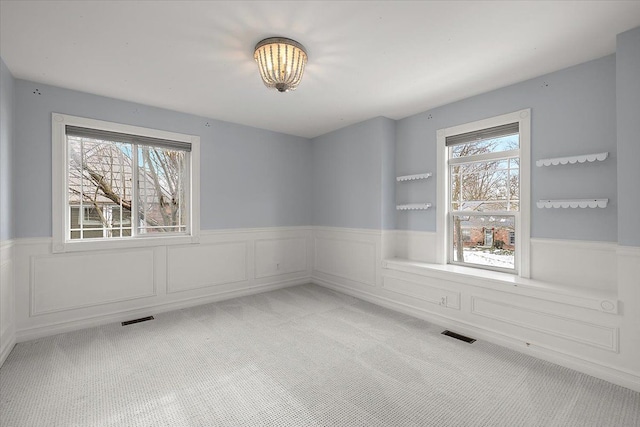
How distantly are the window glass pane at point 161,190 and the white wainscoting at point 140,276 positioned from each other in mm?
326

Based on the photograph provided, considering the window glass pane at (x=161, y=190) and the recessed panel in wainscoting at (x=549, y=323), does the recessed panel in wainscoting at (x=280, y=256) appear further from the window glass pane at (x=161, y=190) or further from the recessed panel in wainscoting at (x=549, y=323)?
the recessed panel in wainscoting at (x=549, y=323)

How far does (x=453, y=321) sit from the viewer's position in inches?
127

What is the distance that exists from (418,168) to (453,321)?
1.91 meters

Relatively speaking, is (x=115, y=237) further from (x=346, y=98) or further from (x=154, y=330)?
(x=346, y=98)

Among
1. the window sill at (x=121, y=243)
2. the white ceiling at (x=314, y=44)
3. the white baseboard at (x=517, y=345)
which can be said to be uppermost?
the white ceiling at (x=314, y=44)

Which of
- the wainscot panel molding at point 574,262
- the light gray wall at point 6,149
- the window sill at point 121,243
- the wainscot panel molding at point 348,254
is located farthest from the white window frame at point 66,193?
the wainscot panel molding at point 574,262

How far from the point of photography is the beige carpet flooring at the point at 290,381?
187cm

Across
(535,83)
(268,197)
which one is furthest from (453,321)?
(268,197)

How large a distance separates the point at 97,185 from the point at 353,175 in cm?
327

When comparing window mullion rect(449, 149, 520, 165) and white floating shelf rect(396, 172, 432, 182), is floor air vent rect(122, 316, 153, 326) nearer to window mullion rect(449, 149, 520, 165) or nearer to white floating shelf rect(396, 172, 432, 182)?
white floating shelf rect(396, 172, 432, 182)

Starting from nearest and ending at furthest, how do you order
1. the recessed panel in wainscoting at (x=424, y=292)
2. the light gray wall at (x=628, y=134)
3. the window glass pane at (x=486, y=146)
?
the light gray wall at (x=628, y=134) < the window glass pane at (x=486, y=146) < the recessed panel in wainscoting at (x=424, y=292)

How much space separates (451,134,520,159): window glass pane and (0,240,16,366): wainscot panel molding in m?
4.63

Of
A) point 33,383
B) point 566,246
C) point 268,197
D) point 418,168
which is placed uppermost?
point 418,168

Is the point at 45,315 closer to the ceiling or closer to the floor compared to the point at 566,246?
closer to the floor
